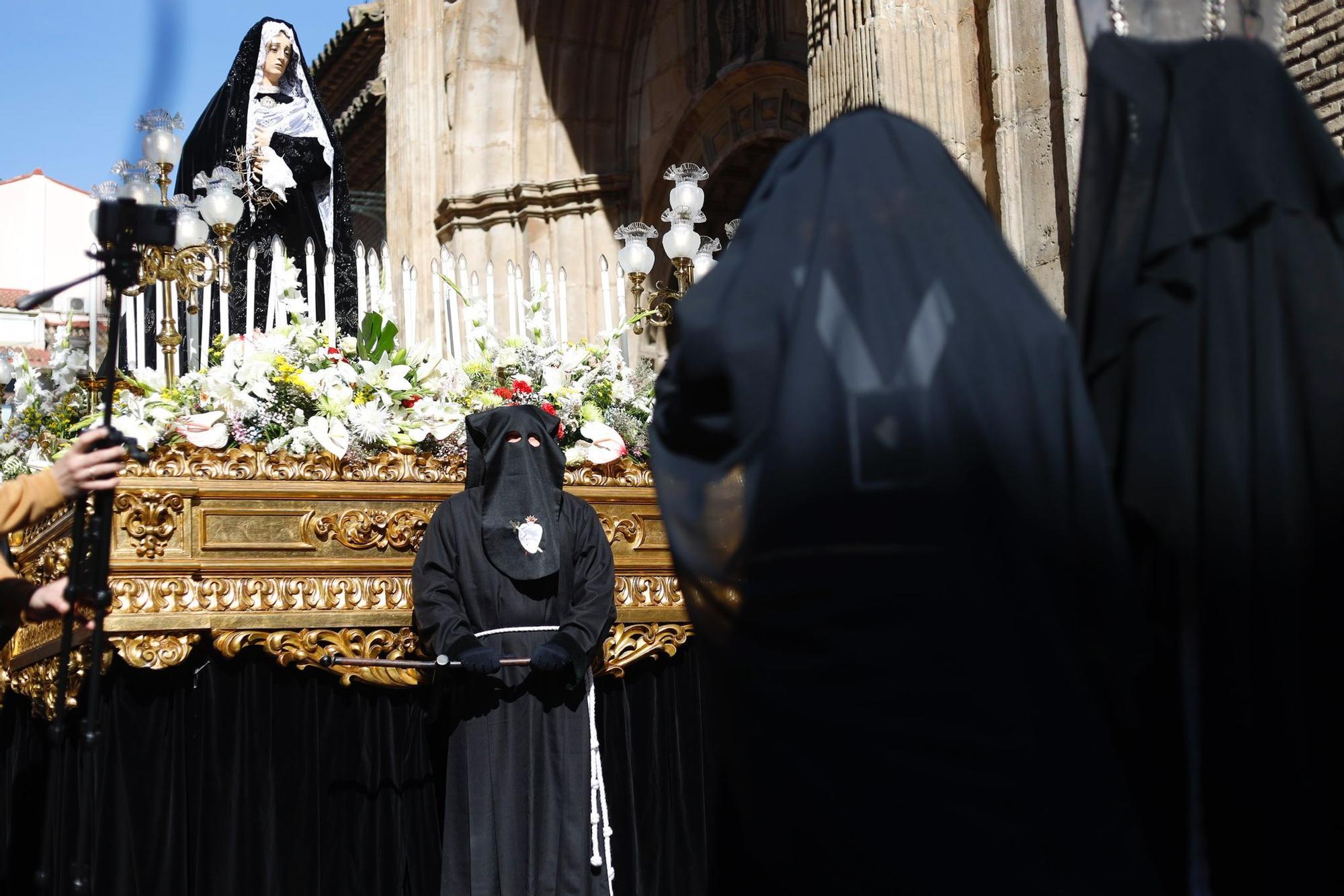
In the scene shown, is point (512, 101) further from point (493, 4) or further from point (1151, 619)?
point (1151, 619)

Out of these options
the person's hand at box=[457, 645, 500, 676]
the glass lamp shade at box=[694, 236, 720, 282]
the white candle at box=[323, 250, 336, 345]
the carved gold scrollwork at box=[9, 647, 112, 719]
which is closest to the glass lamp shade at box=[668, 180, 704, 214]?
the glass lamp shade at box=[694, 236, 720, 282]

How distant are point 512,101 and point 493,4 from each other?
1070 millimetres

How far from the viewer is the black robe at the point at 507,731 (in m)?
5.33

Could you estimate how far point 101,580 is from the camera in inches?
120

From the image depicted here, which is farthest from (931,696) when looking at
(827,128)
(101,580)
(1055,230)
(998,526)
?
(1055,230)

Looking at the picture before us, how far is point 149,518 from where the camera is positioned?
5246mm

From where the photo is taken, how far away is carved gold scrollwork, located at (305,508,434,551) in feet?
18.4

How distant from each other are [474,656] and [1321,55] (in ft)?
15.7

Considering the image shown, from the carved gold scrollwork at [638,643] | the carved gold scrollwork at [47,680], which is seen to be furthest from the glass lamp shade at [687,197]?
the carved gold scrollwork at [47,680]

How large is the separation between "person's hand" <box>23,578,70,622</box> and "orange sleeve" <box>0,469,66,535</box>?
0.19 meters

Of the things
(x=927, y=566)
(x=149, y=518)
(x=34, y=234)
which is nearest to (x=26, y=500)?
(x=149, y=518)

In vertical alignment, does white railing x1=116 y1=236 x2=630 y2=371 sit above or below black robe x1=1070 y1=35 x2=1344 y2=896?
above

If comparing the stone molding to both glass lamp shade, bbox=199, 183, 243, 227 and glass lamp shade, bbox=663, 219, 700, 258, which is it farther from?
glass lamp shade, bbox=199, 183, 243, 227

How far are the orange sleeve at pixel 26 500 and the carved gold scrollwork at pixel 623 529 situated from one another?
271cm
